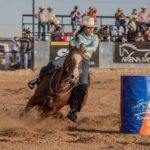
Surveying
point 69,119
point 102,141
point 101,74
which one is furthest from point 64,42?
point 102,141

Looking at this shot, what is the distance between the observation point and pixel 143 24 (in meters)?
24.5

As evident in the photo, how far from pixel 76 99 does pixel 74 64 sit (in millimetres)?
839

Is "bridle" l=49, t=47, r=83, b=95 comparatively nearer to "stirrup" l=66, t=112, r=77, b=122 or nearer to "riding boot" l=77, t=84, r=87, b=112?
"riding boot" l=77, t=84, r=87, b=112

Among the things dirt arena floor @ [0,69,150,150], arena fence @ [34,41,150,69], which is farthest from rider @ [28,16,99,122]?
arena fence @ [34,41,150,69]

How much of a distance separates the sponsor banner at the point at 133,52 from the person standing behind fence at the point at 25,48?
366cm

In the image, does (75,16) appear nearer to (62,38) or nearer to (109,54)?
(62,38)

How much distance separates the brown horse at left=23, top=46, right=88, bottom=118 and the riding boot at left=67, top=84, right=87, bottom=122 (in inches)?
4.5

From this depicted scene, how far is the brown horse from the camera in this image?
9.49m

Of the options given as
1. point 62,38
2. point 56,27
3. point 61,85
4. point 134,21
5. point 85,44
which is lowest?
point 61,85

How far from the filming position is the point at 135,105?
9.02 meters

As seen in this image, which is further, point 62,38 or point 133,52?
→ point 133,52

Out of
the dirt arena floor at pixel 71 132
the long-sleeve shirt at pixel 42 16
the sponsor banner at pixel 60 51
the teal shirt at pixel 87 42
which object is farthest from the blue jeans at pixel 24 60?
the teal shirt at pixel 87 42

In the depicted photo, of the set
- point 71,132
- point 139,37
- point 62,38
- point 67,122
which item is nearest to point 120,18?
point 139,37

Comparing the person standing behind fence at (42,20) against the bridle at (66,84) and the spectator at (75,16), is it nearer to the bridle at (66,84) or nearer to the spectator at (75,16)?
the spectator at (75,16)
